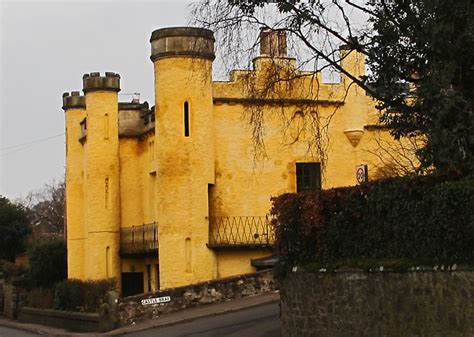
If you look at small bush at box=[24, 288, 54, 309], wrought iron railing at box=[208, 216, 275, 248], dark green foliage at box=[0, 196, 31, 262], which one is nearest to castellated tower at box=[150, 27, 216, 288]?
wrought iron railing at box=[208, 216, 275, 248]

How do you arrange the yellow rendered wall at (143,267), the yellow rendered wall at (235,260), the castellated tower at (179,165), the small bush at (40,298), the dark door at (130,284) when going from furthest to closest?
1. the small bush at (40,298)
2. the dark door at (130,284)
3. the yellow rendered wall at (143,267)
4. the yellow rendered wall at (235,260)
5. the castellated tower at (179,165)

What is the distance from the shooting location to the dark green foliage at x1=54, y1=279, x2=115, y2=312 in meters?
35.2

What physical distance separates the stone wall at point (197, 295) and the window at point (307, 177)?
6.70m

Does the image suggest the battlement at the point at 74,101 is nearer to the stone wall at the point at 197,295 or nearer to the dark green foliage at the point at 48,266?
the dark green foliage at the point at 48,266

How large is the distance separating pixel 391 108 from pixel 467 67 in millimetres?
2275

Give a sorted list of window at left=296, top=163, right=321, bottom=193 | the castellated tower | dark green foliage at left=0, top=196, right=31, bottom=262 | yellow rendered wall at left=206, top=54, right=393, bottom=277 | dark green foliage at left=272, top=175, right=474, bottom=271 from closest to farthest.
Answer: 1. dark green foliage at left=272, top=175, right=474, bottom=271
2. the castellated tower
3. yellow rendered wall at left=206, top=54, right=393, bottom=277
4. window at left=296, top=163, right=321, bottom=193
5. dark green foliage at left=0, top=196, right=31, bottom=262

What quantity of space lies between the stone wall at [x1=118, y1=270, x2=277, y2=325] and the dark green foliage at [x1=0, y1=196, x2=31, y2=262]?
3718cm

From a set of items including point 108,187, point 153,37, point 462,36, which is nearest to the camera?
point 462,36

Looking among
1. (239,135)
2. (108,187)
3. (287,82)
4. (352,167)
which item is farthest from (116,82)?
(287,82)

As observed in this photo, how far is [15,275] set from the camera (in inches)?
2031

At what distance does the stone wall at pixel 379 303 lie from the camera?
51.9ft

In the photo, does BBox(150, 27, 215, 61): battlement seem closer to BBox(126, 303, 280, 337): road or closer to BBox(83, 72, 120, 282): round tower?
BBox(83, 72, 120, 282): round tower

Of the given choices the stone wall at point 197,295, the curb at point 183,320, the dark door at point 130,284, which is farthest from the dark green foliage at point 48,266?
the curb at point 183,320

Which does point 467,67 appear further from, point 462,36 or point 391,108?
point 391,108
